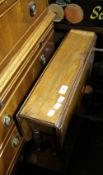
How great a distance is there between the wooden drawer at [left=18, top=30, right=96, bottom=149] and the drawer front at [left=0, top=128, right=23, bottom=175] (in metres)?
0.09

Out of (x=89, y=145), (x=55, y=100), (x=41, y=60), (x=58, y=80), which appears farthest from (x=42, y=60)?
(x=89, y=145)

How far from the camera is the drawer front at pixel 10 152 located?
41.5 inches

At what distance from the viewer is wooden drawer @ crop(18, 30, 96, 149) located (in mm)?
1011

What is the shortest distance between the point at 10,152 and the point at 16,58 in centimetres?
43

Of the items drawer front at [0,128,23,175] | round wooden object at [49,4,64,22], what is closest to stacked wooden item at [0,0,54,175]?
drawer front at [0,128,23,175]

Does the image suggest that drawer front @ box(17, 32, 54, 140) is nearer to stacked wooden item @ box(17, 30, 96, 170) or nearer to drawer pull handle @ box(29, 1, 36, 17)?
stacked wooden item @ box(17, 30, 96, 170)

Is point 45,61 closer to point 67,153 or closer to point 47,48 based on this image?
point 47,48

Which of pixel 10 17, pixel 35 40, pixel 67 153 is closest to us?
pixel 10 17

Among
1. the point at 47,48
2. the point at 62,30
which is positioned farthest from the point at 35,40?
the point at 62,30

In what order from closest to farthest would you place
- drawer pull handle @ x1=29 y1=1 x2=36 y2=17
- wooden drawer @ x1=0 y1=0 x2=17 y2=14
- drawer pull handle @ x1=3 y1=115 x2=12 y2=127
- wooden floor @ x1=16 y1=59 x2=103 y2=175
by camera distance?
wooden drawer @ x1=0 y1=0 x2=17 y2=14
drawer pull handle @ x1=3 y1=115 x2=12 y2=127
drawer pull handle @ x1=29 y1=1 x2=36 y2=17
wooden floor @ x1=16 y1=59 x2=103 y2=175

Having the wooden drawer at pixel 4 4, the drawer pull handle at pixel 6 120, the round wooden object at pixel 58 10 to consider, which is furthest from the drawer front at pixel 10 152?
the round wooden object at pixel 58 10

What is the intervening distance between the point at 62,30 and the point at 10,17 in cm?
73

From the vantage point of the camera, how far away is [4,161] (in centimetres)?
107

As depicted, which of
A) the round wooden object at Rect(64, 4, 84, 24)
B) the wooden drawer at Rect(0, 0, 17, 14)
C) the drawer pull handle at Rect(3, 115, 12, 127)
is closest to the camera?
the wooden drawer at Rect(0, 0, 17, 14)
